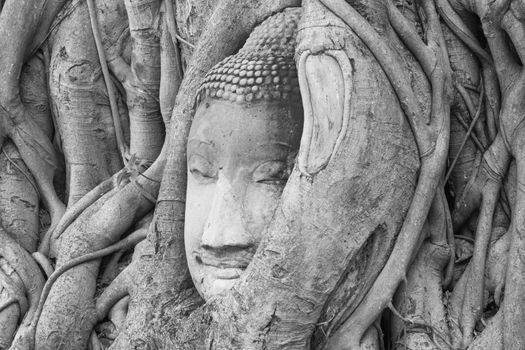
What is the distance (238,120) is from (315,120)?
0.27 metres

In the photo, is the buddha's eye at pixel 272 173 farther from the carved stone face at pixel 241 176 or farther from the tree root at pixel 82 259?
the tree root at pixel 82 259

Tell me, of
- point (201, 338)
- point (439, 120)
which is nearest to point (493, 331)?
point (439, 120)

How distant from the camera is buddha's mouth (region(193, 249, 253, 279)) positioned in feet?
8.67

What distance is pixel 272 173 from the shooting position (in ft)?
8.68

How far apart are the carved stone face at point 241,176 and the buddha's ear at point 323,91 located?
5.9 inches

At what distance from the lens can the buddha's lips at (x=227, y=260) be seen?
104 inches

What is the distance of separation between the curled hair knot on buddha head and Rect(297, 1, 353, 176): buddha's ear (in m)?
0.11

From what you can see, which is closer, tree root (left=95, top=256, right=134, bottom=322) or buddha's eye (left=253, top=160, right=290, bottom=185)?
buddha's eye (left=253, top=160, right=290, bottom=185)

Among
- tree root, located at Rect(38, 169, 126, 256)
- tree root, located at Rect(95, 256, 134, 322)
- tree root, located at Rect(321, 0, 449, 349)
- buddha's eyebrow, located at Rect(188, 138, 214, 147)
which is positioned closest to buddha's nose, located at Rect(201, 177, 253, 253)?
buddha's eyebrow, located at Rect(188, 138, 214, 147)

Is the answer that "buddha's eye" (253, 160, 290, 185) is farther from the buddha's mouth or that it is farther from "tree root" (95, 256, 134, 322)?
"tree root" (95, 256, 134, 322)

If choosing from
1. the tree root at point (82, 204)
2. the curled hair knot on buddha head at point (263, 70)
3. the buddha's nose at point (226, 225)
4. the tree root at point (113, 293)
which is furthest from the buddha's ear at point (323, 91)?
the tree root at point (82, 204)

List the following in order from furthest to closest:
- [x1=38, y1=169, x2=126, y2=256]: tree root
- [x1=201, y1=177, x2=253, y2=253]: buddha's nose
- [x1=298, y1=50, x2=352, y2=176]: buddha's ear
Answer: [x1=38, y1=169, x2=126, y2=256]: tree root → [x1=201, y1=177, x2=253, y2=253]: buddha's nose → [x1=298, y1=50, x2=352, y2=176]: buddha's ear

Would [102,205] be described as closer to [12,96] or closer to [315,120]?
[12,96]

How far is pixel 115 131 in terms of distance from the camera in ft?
12.0
